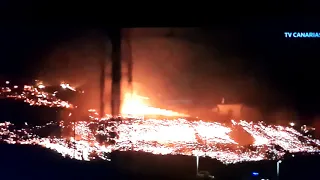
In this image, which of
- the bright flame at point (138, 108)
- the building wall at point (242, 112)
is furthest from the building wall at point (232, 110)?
the bright flame at point (138, 108)

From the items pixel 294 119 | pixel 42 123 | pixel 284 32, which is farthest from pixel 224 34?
pixel 42 123

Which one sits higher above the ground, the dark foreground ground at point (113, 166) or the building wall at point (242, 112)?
the building wall at point (242, 112)

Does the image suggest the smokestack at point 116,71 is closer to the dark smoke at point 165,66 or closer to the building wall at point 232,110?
the dark smoke at point 165,66

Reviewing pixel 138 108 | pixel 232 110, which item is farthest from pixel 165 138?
pixel 232 110

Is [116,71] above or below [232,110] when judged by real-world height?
above

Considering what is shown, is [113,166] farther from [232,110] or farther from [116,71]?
[232,110]

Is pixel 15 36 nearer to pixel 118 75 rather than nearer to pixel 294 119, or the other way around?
pixel 118 75

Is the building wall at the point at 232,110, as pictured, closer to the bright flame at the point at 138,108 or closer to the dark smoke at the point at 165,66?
the dark smoke at the point at 165,66

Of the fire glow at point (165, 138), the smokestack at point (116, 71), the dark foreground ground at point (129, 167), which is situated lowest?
the dark foreground ground at point (129, 167)

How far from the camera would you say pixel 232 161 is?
2.30 m

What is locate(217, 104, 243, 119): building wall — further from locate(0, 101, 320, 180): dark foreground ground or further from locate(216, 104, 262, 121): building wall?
locate(0, 101, 320, 180): dark foreground ground

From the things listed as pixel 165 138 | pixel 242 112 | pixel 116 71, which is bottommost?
pixel 165 138

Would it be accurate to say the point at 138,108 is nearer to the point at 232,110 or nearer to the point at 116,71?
the point at 116,71

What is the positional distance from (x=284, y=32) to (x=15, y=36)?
4.35ft
